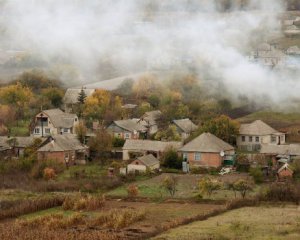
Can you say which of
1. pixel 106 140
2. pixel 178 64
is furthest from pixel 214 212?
pixel 178 64

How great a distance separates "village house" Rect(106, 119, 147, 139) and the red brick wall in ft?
20.9

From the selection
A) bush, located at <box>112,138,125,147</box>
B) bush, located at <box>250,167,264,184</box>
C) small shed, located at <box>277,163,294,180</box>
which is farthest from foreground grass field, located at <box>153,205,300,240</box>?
bush, located at <box>112,138,125,147</box>

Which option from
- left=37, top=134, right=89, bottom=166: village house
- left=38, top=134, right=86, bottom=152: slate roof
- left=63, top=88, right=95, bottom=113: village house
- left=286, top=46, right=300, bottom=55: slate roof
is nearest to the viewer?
left=37, top=134, right=89, bottom=166: village house

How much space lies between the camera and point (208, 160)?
33.5 meters

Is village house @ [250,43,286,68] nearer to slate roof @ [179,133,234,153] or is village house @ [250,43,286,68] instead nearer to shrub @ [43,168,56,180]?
slate roof @ [179,133,234,153]

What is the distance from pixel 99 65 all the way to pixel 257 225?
43.4 m

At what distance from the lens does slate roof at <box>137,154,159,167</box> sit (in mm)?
32463

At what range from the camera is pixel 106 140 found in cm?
3550

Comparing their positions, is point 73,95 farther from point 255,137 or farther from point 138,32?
point 138,32

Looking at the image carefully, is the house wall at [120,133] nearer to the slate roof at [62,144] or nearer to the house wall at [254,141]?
the slate roof at [62,144]

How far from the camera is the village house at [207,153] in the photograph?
33281mm

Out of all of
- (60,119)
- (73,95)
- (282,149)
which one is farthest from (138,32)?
(282,149)

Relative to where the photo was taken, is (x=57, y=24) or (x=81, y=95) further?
(x=57, y=24)

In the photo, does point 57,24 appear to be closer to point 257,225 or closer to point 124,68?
A: point 124,68
